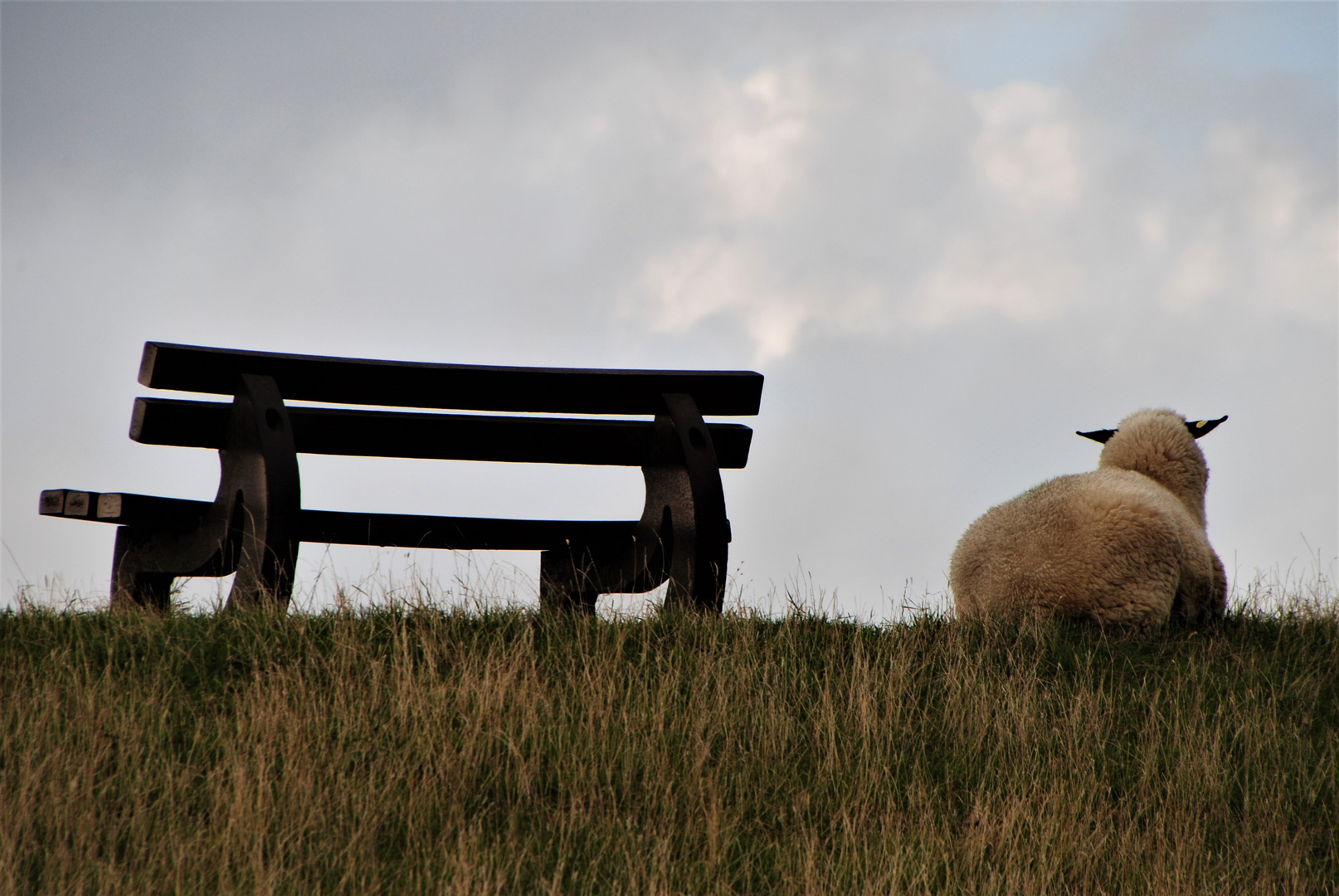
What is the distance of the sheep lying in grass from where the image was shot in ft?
20.9

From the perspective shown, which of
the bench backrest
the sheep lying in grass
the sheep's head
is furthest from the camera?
the sheep's head

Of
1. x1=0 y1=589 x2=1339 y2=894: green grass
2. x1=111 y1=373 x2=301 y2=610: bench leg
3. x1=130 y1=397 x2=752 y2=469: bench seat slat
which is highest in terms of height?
x1=130 y1=397 x2=752 y2=469: bench seat slat

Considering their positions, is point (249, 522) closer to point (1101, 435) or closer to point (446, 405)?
point (446, 405)

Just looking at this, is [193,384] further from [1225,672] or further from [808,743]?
[1225,672]

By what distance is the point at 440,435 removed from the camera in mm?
5832

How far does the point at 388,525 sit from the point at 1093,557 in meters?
3.81

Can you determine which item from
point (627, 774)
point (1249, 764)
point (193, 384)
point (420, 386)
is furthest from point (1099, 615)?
point (193, 384)

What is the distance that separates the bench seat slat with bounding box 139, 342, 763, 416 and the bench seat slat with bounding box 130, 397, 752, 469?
81 millimetres

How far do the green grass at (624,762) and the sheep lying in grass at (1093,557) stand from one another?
28.4 inches

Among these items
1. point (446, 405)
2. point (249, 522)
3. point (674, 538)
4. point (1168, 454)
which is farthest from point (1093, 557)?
point (249, 522)

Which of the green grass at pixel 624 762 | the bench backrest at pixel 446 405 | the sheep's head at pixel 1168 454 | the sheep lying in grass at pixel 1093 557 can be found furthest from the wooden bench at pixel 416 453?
the sheep's head at pixel 1168 454

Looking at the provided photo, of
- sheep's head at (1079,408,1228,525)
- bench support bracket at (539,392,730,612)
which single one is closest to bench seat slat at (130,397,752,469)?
bench support bracket at (539,392,730,612)

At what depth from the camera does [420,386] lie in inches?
225

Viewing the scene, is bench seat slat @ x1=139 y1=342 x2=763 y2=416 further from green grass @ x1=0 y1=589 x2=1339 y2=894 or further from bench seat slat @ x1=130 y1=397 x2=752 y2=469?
green grass @ x1=0 y1=589 x2=1339 y2=894
